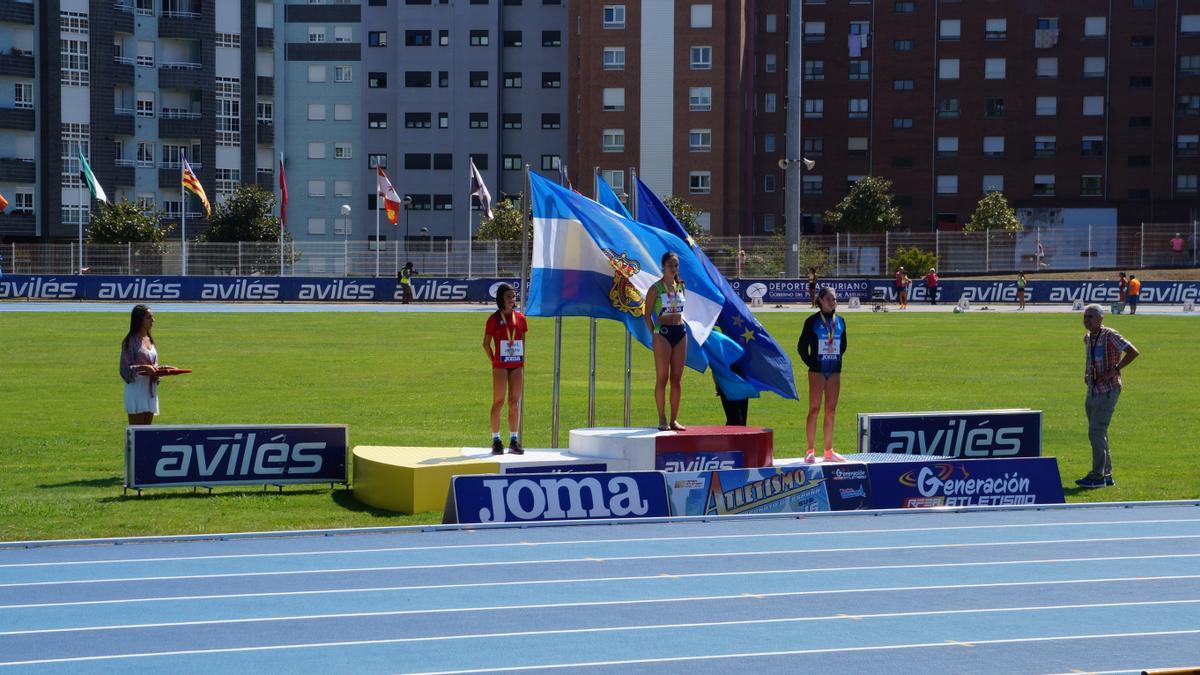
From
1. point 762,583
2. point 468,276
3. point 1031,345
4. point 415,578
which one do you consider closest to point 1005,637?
point 762,583

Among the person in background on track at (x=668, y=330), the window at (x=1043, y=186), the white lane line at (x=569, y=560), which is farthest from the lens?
the window at (x=1043, y=186)

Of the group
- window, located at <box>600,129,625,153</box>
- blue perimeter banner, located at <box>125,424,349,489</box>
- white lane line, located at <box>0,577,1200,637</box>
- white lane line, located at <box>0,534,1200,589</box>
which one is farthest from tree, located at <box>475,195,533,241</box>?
white lane line, located at <box>0,577,1200,637</box>

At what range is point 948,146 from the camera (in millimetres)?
91688

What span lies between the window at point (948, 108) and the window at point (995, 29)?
4375 mm

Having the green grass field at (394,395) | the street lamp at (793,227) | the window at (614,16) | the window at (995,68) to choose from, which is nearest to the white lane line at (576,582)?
the green grass field at (394,395)

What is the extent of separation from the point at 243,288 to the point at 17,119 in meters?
28.1

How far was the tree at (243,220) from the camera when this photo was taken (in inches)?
3135

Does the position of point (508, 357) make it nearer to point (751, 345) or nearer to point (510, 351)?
point (510, 351)

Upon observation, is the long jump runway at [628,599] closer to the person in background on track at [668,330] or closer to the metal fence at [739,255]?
the person in background on track at [668,330]

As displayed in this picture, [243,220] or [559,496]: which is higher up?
[243,220]

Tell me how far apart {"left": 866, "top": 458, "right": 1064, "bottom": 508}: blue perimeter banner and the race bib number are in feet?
11.8

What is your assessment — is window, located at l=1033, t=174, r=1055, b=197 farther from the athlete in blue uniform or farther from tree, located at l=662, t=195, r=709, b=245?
the athlete in blue uniform

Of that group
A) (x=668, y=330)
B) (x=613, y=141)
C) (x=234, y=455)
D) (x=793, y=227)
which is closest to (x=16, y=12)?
(x=613, y=141)

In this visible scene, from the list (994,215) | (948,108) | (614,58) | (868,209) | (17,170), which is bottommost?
(994,215)
